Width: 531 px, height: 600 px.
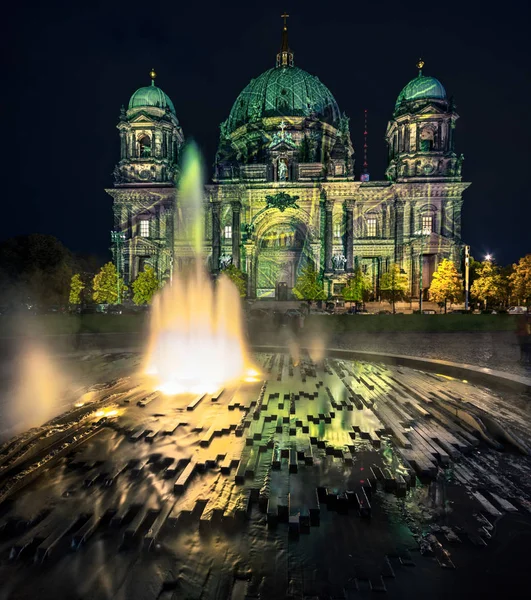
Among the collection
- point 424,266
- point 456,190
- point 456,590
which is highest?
point 456,190

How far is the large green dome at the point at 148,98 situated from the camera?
210ft

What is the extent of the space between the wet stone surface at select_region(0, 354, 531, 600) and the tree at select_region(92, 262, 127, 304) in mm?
54657


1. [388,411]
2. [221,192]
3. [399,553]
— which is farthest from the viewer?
[221,192]

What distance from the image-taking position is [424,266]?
58719 millimetres

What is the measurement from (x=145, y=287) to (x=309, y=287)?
2171 cm

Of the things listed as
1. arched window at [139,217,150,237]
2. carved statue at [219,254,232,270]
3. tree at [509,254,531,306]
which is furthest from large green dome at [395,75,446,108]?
arched window at [139,217,150,237]

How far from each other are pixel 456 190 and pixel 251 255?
95.1 feet

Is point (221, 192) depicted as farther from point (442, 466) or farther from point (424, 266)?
point (442, 466)

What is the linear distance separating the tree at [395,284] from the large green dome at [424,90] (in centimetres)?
2447

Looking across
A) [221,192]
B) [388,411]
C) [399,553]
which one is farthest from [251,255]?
[399,553]

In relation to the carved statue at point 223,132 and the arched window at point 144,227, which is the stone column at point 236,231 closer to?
the arched window at point 144,227

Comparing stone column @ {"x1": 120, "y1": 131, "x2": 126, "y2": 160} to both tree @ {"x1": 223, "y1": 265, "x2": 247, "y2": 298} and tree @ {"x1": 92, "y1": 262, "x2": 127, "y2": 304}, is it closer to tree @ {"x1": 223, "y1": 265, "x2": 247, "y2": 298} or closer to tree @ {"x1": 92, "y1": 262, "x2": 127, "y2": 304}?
tree @ {"x1": 92, "y1": 262, "x2": 127, "y2": 304}

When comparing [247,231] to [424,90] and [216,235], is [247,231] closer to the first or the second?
[216,235]

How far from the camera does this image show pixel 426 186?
2301 inches
